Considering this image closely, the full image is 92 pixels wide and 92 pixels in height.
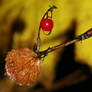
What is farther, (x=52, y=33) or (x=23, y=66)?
(x=52, y=33)

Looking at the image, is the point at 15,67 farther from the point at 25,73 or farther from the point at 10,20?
the point at 10,20

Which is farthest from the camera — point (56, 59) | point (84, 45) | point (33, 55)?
point (56, 59)

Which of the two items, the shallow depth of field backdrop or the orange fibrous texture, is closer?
the orange fibrous texture

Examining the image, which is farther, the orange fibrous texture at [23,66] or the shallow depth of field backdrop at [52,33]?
the shallow depth of field backdrop at [52,33]

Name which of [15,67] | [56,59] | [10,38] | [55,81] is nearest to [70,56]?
[56,59]
